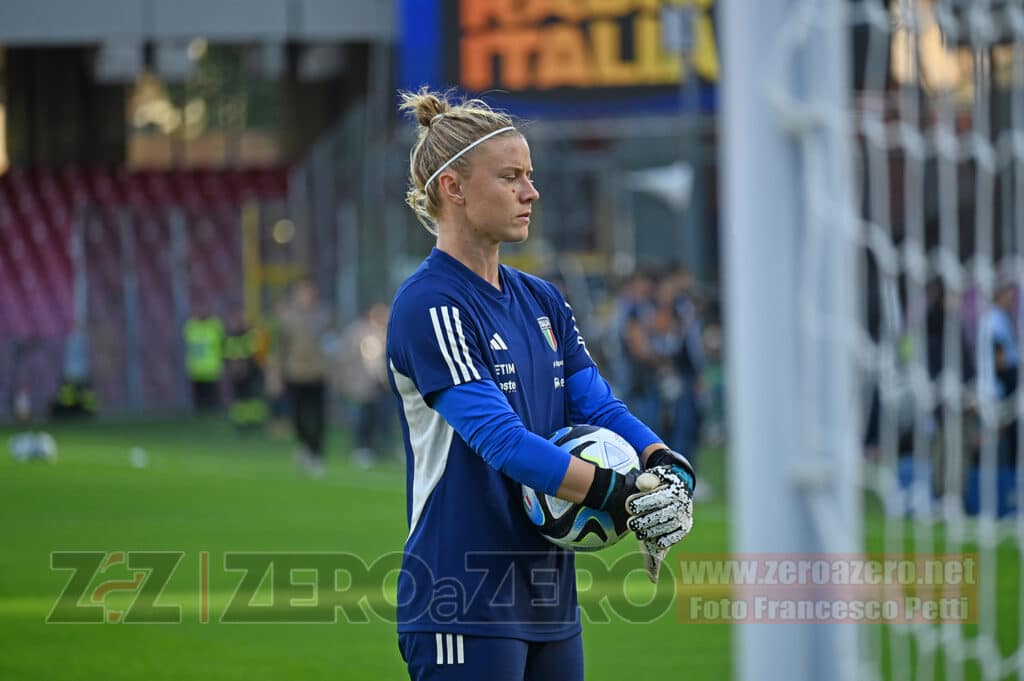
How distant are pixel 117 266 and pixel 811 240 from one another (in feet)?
96.6

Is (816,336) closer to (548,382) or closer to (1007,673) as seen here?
(548,382)

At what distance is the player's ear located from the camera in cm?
376

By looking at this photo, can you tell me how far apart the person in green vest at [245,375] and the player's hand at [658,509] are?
70.4 feet

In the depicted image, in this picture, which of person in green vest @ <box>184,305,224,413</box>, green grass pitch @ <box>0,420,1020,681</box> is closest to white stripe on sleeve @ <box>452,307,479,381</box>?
green grass pitch @ <box>0,420,1020,681</box>

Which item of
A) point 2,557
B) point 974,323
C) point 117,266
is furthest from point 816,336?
point 117,266

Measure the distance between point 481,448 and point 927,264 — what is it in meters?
3.11

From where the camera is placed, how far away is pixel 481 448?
11.6 ft

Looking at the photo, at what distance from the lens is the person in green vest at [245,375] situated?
24875 millimetres

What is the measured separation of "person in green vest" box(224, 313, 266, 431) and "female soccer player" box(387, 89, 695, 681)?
69.7 ft

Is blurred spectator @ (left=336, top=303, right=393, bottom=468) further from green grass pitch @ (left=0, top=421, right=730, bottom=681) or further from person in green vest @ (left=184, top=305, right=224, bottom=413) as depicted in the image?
person in green vest @ (left=184, top=305, right=224, bottom=413)

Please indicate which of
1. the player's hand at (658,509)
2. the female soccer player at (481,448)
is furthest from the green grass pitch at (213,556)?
the player's hand at (658,509)

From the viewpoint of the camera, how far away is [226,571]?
9773 millimetres

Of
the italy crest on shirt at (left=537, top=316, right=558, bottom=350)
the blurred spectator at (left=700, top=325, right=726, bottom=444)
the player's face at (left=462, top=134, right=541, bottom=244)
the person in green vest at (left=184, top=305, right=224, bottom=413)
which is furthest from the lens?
the person in green vest at (left=184, top=305, right=224, bottom=413)

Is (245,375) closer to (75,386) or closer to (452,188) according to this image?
(75,386)
